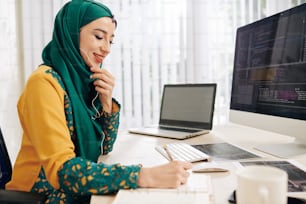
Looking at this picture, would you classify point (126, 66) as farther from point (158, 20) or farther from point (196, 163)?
point (196, 163)

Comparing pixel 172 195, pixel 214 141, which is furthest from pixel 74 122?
pixel 214 141

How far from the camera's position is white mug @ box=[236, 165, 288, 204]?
481 mm

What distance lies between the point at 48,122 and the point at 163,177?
0.32m

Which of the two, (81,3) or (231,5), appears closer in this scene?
(81,3)

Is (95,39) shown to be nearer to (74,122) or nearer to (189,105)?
(74,122)

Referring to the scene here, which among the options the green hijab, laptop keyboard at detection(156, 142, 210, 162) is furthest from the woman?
laptop keyboard at detection(156, 142, 210, 162)

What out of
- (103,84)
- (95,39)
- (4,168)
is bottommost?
(4,168)

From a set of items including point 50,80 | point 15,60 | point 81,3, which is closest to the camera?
point 50,80

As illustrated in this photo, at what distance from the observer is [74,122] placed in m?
1.00

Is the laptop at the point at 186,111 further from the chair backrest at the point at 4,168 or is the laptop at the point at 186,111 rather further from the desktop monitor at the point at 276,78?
the chair backrest at the point at 4,168

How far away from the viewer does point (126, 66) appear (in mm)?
2324

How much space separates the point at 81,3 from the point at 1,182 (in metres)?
0.67

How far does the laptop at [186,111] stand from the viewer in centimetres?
156

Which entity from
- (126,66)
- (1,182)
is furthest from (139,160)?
(126,66)
